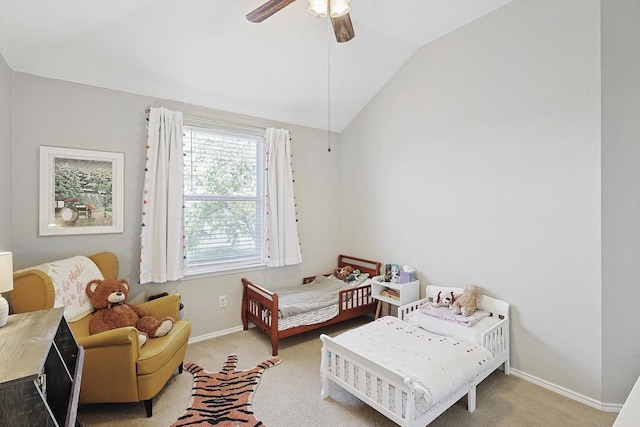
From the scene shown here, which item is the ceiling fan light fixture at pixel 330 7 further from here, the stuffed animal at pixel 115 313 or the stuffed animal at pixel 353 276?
the stuffed animal at pixel 353 276

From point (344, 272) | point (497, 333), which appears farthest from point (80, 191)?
point (497, 333)

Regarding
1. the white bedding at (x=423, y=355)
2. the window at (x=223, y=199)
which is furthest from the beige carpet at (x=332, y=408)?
the window at (x=223, y=199)

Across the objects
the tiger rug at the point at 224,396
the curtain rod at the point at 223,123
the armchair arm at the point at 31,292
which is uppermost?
the curtain rod at the point at 223,123

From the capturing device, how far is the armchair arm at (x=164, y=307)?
2545mm

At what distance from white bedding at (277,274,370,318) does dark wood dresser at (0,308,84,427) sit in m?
1.72

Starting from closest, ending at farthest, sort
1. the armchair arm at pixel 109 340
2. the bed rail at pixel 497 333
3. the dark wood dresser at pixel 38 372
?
the dark wood dresser at pixel 38 372
the armchair arm at pixel 109 340
the bed rail at pixel 497 333

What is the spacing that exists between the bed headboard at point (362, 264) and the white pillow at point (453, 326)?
1063 millimetres

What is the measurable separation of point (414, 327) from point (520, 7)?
9.03ft

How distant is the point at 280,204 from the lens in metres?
3.63

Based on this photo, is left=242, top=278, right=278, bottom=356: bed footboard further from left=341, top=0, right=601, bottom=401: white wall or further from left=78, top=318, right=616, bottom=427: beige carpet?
left=341, top=0, right=601, bottom=401: white wall

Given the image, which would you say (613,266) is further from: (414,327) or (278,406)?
(278,406)

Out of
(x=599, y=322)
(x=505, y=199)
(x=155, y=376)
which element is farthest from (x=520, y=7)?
(x=155, y=376)

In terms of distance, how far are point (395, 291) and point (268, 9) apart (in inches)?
114

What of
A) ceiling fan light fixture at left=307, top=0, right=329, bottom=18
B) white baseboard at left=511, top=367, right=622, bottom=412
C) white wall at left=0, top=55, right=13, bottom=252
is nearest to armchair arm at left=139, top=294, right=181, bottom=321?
white wall at left=0, top=55, right=13, bottom=252
